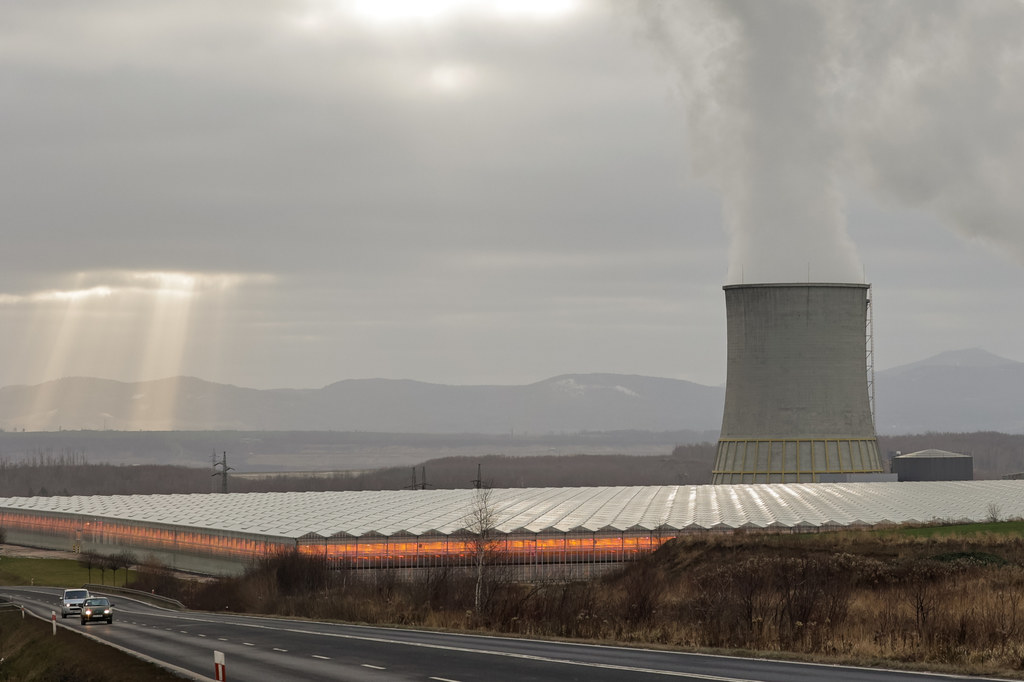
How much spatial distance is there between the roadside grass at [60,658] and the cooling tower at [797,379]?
36694 mm

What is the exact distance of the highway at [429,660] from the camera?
21266 millimetres

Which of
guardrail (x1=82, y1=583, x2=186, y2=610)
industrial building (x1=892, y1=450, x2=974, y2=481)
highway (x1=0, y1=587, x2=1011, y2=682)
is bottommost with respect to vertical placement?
guardrail (x1=82, y1=583, x2=186, y2=610)

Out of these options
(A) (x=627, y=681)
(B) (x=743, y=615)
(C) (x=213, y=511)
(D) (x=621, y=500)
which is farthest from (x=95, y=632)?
(C) (x=213, y=511)

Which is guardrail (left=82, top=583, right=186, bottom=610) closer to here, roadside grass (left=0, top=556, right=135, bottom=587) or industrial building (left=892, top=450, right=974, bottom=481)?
roadside grass (left=0, top=556, right=135, bottom=587)

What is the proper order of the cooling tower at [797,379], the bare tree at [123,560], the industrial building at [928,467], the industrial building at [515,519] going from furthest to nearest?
the industrial building at [928,467]
the bare tree at [123,560]
the cooling tower at [797,379]
the industrial building at [515,519]

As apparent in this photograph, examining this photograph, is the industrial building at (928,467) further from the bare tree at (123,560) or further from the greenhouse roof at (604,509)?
the bare tree at (123,560)

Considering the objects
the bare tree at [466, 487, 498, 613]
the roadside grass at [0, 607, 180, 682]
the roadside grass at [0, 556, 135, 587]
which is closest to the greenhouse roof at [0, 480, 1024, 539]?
the bare tree at [466, 487, 498, 613]

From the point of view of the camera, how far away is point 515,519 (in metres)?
67.0

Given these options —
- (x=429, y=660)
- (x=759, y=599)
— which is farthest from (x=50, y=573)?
(x=429, y=660)

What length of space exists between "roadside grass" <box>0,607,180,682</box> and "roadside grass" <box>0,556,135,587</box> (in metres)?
30.8

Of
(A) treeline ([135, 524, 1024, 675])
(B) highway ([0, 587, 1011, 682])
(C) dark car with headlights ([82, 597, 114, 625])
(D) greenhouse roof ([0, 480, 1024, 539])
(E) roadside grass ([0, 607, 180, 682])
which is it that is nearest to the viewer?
(B) highway ([0, 587, 1011, 682])

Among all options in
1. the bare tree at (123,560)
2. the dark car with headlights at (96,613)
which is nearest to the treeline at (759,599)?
the dark car with headlights at (96,613)

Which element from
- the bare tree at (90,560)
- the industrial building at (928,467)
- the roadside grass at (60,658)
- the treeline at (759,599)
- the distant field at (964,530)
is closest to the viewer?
the treeline at (759,599)

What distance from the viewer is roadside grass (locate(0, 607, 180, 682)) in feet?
86.7
